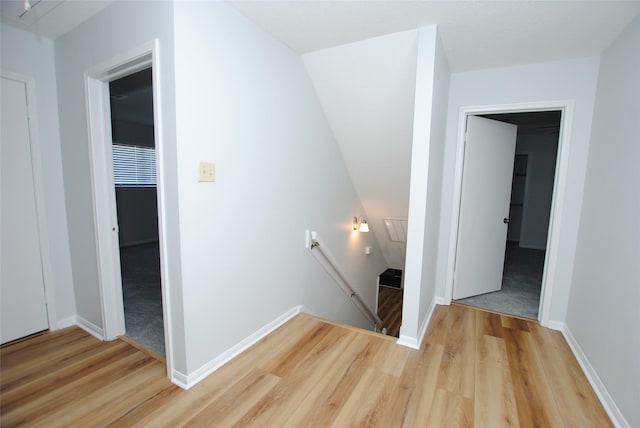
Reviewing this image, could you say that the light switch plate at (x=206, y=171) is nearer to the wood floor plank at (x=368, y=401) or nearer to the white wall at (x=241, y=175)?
the white wall at (x=241, y=175)

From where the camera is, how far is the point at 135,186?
229 inches

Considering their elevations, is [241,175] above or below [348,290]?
above

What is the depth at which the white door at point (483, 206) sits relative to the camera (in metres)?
3.04

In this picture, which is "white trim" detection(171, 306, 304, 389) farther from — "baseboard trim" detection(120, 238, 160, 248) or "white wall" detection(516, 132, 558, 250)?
"white wall" detection(516, 132, 558, 250)

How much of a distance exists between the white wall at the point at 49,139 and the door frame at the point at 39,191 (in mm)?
19

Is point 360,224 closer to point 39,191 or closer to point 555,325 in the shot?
point 555,325

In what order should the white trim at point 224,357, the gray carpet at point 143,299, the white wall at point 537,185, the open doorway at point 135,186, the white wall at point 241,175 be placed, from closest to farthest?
the white wall at point 241,175 → the white trim at point 224,357 → the gray carpet at point 143,299 → the open doorway at point 135,186 → the white wall at point 537,185

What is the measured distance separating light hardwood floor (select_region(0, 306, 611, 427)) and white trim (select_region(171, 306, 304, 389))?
47 millimetres

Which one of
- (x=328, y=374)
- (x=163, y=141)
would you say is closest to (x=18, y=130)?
(x=163, y=141)

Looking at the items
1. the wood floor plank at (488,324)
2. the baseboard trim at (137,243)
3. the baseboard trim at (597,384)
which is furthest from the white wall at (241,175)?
the baseboard trim at (137,243)

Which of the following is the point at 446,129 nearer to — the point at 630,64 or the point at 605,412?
the point at 630,64

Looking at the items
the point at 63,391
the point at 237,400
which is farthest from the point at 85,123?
A: the point at 237,400

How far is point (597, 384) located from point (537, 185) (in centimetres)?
550

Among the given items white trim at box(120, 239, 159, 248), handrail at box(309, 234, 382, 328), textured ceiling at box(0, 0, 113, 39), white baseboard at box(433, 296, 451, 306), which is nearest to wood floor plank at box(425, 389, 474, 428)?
white baseboard at box(433, 296, 451, 306)
